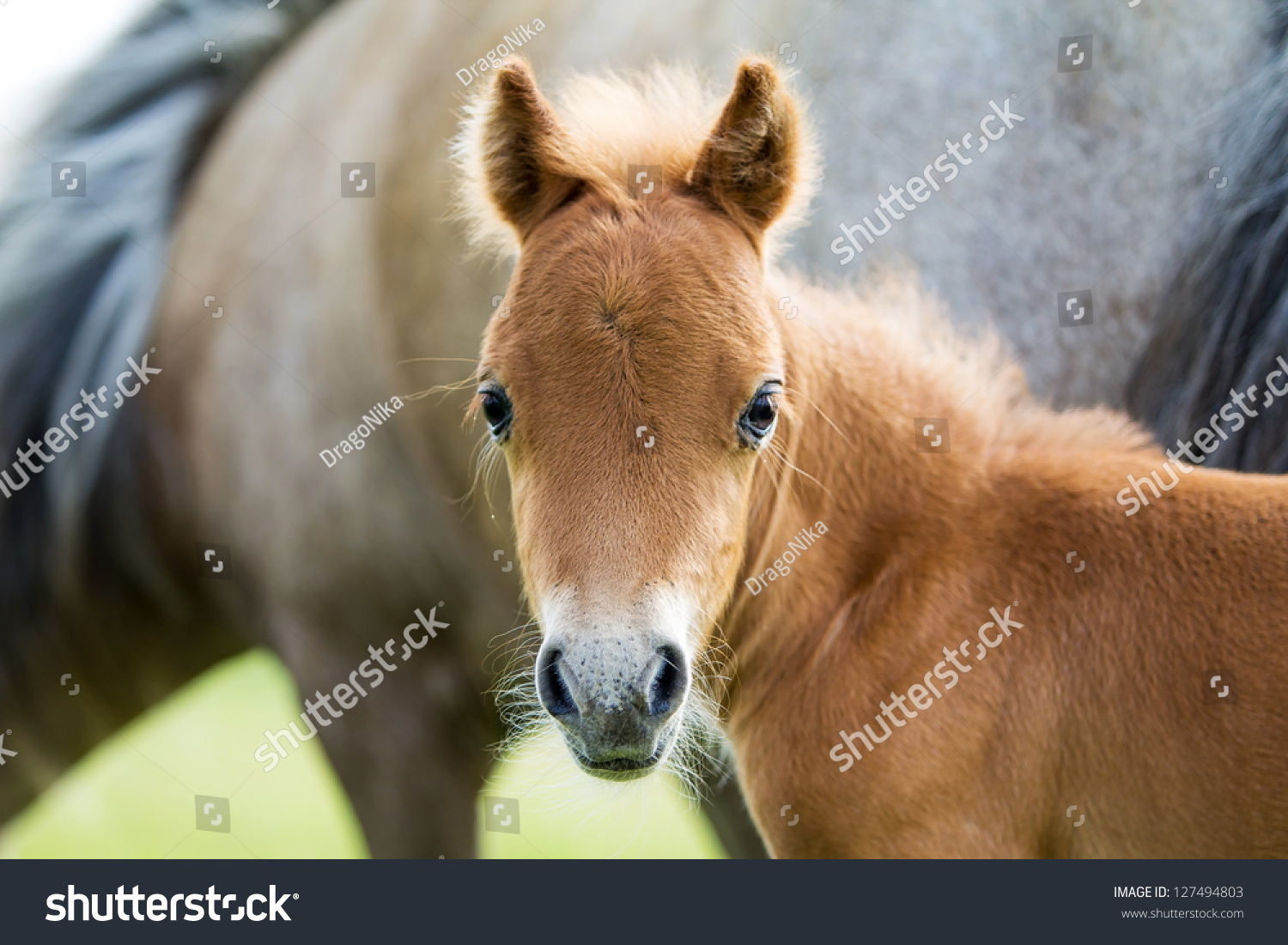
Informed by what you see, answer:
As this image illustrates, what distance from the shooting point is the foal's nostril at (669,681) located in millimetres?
1249

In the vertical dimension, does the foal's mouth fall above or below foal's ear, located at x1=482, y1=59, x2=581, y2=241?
below

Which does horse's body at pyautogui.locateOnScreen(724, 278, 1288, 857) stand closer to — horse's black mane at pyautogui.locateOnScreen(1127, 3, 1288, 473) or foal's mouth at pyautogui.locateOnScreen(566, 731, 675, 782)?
horse's black mane at pyautogui.locateOnScreen(1127, 3, 1288, 473)

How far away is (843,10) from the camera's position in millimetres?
2184

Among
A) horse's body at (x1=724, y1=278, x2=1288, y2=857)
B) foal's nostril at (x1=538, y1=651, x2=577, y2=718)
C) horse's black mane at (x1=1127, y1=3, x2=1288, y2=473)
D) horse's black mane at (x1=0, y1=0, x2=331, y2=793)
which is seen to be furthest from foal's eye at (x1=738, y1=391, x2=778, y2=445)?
horse's black mane at (x1=0, y1=0, x2=331, y2=793)

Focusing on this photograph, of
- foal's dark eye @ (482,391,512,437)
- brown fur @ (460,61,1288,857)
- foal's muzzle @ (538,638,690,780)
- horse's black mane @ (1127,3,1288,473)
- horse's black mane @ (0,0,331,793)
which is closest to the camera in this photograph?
foal's muzzle @ (538,638,690,780)

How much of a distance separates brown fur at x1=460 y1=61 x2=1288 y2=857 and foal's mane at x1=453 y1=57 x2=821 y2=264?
11 mm

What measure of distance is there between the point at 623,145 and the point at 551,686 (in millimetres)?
895

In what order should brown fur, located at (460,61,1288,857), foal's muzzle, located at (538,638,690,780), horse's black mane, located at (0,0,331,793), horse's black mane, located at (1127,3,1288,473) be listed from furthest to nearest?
1. horse's black mane, located at (0,0,331,793)
2. horse's black mane, located at (1127,3,1288,473)
3. brown fur, located at (460,61,1288,857)
4. foal's muzzle, located at (538,638,690,780)

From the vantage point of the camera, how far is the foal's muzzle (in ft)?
3.94

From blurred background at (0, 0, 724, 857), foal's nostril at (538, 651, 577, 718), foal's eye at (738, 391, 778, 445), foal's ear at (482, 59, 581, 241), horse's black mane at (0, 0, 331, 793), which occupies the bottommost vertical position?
blurred background at (0, 0, 724, 857)

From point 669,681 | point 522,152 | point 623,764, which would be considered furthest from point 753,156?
point 623,764

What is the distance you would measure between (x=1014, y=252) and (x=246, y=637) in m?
2.51

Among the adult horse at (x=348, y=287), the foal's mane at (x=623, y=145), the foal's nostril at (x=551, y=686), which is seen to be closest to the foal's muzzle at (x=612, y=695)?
the foal's nostril at (x=551, y=686)

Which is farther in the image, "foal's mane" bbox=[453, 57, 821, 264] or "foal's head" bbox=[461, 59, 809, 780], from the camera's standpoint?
"foal's mane" bbox=[453, 57, 821, 264]
